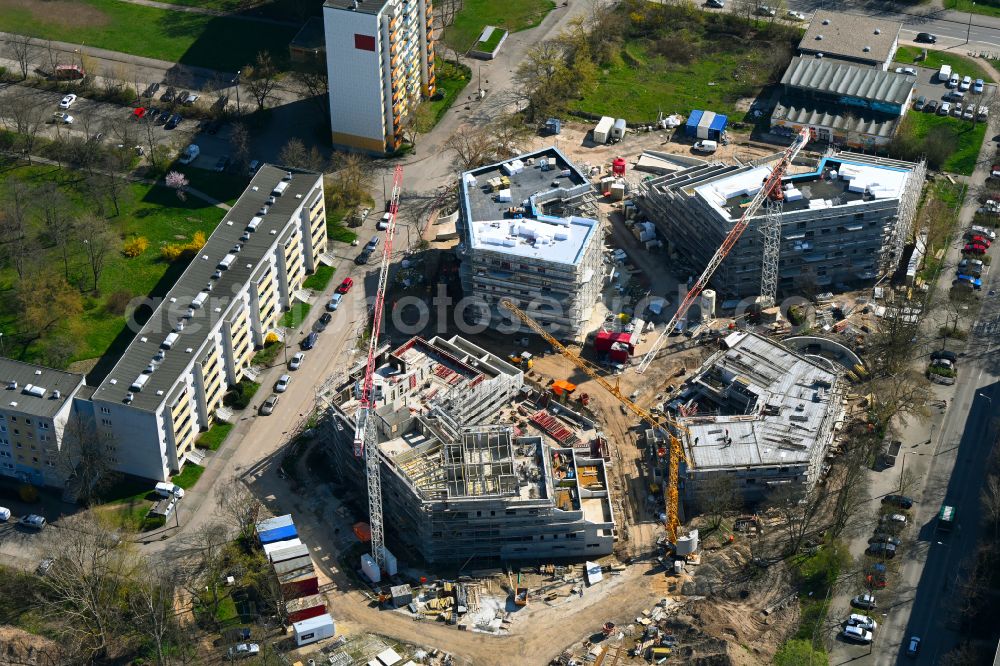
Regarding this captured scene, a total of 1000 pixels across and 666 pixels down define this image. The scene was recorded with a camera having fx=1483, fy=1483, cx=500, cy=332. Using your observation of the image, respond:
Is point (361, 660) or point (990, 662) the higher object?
point (990, 662)

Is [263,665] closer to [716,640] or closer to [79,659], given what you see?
[79,659]

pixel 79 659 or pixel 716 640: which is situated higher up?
pixel 716 640

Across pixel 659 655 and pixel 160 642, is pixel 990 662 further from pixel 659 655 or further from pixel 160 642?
pixel 160 642

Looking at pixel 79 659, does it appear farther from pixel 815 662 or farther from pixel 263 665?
pixel 815 662

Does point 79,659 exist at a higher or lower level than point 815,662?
lower

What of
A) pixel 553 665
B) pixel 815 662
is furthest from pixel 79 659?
pixel 815 662

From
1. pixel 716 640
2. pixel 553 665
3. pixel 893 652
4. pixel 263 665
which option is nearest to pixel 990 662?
pixel 893 652

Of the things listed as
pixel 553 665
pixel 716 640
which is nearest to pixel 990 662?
pixel 716 640
